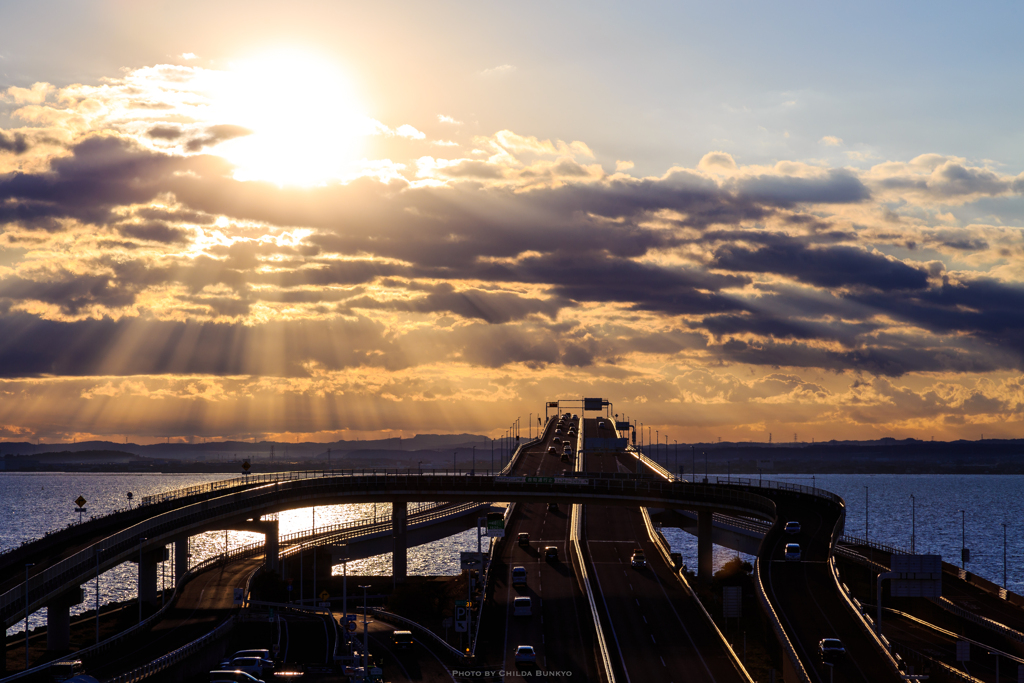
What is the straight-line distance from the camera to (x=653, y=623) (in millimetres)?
87500

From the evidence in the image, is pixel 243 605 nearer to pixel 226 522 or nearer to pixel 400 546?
pixel 226 522

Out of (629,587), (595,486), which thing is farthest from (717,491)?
(629,587)

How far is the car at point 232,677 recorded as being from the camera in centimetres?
6612

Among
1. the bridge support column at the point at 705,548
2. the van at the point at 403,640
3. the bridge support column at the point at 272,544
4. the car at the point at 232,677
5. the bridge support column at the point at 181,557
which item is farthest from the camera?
the bridge support column at the point at 272,544

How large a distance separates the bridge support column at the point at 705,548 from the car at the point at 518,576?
31341mm

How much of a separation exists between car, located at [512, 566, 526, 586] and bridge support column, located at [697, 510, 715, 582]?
103 feet

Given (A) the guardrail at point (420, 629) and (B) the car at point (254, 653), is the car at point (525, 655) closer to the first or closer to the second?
(A) the guardrail at point (420, 629)

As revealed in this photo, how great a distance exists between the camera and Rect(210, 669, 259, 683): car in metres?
66.1

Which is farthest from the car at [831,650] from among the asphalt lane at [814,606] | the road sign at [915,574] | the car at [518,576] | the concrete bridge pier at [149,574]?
the concrete bridge pier at [149,574]

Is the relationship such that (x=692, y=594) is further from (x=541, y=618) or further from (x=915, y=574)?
(x=915, y=574)

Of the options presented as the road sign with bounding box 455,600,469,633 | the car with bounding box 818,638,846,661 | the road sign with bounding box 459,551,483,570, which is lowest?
the road sign with bounding box 455,600,469,633

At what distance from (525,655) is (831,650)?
21723mm

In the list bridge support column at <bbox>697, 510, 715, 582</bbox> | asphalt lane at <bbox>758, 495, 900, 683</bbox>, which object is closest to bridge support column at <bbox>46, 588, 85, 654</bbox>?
asphalt lane at <bbox>758, 495, 900, 683</bbox>

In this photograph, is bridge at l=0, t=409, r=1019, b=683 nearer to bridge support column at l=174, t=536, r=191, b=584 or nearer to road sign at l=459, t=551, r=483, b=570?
bridge support column at l=174, t=536, r=191, b=584
